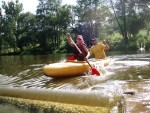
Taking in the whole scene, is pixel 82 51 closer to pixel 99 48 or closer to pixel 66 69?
pixel 66 69

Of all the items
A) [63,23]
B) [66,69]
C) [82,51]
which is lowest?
[66,69]

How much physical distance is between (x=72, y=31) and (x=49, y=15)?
5426mm

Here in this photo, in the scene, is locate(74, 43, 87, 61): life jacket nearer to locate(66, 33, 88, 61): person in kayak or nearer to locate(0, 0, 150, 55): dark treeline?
locate(66, 33, 88, 61): person in kayak

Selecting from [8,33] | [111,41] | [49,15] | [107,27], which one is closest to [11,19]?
[8,33]

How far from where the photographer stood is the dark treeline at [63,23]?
125 feet

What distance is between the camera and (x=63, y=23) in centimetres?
4706

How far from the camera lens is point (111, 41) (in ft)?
123

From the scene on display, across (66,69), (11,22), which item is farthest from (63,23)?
(66,69)

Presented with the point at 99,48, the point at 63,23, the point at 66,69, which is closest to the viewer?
the point at 66,69

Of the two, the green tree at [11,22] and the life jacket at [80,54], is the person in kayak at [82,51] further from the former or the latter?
the green tree at [11,22]

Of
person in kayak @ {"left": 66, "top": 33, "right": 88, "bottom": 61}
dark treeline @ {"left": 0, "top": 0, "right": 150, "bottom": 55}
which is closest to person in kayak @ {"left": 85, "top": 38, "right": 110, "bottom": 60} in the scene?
person in kayak @ {"left": 66, "top": 33, "right": 88, "bottom": 61}

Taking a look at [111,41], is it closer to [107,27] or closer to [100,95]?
[107,27]

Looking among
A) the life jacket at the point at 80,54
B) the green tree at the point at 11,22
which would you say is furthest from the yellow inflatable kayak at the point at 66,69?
the green tree at the point at 11,22

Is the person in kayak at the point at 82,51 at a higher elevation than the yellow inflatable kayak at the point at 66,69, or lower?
higher
